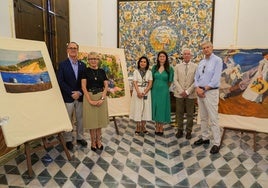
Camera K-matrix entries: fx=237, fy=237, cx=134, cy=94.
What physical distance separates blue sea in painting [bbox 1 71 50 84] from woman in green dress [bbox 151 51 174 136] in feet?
5.89

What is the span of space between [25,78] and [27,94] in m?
0.19

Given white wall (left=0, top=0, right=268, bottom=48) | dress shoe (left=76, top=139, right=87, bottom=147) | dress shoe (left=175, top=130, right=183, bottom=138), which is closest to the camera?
dress shoe (left=76, top=139, right=87, bottom=147)

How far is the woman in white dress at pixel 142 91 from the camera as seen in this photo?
4035mm

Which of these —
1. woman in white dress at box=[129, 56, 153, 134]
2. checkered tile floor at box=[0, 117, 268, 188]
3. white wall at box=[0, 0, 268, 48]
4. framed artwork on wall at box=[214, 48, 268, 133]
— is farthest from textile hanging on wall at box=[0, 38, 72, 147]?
white wall at box=[0, 0, 268, 48]

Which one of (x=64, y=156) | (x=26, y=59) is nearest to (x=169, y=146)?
(x=64, y=156)

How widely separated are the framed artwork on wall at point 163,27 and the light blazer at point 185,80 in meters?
1.62

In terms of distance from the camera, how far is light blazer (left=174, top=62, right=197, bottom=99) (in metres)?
3.85

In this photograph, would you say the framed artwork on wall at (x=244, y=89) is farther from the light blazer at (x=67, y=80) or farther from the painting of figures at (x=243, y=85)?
the light blazer at (x=67, y=80)

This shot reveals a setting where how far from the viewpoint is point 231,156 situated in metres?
3.36

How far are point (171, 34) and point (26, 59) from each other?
3.50 m

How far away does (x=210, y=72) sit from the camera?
336 cm

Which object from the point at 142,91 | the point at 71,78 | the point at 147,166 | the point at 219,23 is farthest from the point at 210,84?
the point at 219,23

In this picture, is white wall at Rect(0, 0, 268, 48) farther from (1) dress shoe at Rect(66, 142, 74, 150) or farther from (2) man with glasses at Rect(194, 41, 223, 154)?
(1) dress shoe at Rect(66, 142, 74, 150)

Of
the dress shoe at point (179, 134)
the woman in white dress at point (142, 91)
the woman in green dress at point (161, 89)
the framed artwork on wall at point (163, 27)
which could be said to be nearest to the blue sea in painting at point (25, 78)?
the woman in white dress at point (142, 91)
